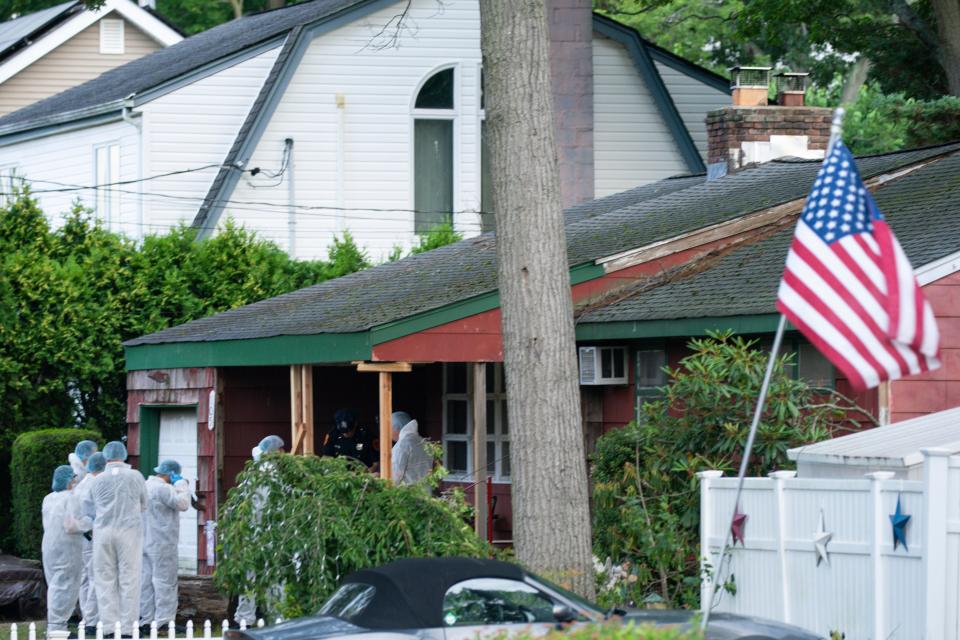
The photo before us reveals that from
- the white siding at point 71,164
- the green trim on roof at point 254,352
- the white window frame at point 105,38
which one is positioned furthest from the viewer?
the white window frame at point 105,38

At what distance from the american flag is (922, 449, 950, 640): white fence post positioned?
6.29 feet

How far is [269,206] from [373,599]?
17.1 metres

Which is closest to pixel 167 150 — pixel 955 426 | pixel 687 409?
pixel 687 409

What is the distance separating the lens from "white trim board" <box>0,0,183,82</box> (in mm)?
36812

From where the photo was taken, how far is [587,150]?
25.3 meters

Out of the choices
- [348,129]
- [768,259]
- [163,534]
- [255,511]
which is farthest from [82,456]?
[348,129]

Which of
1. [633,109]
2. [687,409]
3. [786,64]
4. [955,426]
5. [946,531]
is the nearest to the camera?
[946,531]

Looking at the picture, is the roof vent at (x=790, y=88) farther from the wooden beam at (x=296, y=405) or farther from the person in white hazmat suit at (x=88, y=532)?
the person in white hazmat suit at (x=88, y=532)

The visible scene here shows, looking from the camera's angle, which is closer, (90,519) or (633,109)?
(90,519)

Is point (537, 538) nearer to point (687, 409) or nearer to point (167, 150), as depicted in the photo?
point (687, 409)


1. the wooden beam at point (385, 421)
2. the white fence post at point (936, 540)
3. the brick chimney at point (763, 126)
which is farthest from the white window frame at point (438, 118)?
the white fence post at point (936, 540)

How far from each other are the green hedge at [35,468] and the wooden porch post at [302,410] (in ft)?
16.2

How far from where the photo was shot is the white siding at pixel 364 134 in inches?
1033

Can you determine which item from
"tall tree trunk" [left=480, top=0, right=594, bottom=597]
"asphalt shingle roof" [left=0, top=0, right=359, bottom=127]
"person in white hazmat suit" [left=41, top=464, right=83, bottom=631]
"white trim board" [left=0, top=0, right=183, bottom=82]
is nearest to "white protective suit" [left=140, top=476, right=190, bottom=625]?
"person in white hazmat suit" [left=41, top=464, right=83, bottom=631]
